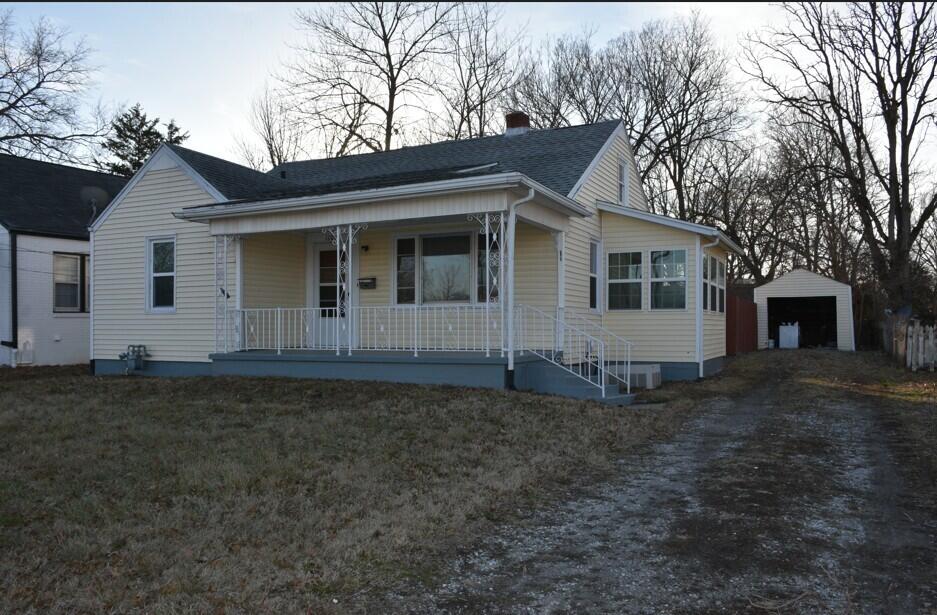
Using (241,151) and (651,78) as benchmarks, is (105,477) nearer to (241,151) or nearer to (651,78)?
(651,78)

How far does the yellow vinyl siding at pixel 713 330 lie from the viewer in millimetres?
14641

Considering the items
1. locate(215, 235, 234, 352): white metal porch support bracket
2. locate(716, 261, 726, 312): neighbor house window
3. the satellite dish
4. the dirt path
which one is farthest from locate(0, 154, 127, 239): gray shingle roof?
the dirt path

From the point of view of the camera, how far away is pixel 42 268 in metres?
17.9

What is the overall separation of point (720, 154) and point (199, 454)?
29925mm

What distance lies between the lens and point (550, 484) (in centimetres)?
638

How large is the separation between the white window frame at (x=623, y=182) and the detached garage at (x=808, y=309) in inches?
474

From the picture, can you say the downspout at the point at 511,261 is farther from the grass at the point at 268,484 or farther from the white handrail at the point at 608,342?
the white handrail at the point at 608,342

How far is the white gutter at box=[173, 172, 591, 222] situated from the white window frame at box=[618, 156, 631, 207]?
4269 mm

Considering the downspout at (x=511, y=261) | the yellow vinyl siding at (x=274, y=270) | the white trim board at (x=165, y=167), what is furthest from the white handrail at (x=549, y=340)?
the white trim board at (x=165, y=167)

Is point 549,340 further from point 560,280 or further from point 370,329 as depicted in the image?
point 370,329

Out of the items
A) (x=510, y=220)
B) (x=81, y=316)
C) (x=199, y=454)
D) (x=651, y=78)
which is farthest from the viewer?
(x=651, y=78)

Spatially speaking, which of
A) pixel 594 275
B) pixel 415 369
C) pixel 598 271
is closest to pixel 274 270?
pixel 415 369

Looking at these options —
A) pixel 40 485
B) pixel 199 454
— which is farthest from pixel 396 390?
pixel 40 485

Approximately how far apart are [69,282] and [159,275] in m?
5.73
